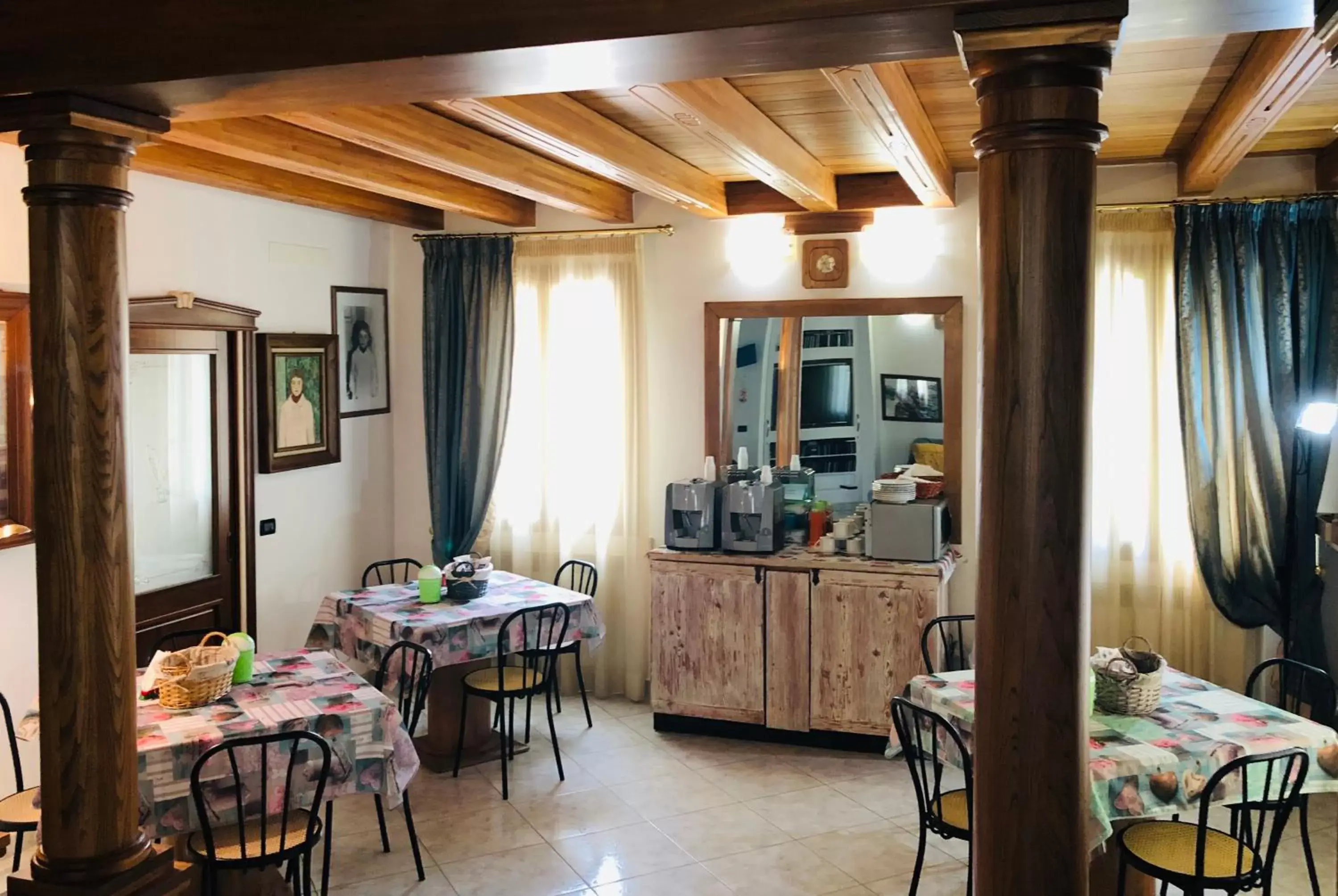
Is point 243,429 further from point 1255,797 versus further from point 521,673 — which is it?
point 1255,797

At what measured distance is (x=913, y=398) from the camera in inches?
217

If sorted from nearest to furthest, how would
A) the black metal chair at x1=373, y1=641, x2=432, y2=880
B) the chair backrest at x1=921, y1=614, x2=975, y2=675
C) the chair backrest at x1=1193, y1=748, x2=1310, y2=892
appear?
the chair backrest at x1=1193, y1=748, x2=1310, y2=892
the black metal chair at x1=373, y1=641, x2=432, y2=880
the chair backrest at x1=921, y1=614, x2=975, y2=675

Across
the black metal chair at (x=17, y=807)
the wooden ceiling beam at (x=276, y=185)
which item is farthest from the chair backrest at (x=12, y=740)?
the wooden ceiling beam at (x=276, y=185)

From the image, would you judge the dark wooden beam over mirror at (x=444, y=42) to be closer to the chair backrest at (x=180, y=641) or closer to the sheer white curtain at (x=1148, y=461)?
the chair backrest at (x=180, y=641)

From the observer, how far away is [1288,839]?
4.24 m

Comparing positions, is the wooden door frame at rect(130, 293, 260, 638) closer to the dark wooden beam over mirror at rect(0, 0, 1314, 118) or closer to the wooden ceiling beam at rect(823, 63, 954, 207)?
the dark wooden beam over mirror at rect(0, 0, 1314, 118)

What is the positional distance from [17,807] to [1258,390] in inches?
192

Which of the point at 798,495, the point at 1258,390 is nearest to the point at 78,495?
the point at 798,495

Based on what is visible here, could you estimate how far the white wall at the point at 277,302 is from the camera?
4.13m

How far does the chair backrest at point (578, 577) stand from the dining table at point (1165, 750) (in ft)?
7.33

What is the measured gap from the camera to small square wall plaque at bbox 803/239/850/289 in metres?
5.59

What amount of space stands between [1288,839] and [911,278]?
2832 millimetres

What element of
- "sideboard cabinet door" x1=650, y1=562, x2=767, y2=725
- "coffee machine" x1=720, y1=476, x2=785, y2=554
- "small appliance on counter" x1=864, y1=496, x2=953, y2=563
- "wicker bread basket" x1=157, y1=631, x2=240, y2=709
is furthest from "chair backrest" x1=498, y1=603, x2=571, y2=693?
"small appliance on counter" x1=864, y1=496, x2=953, y2=563

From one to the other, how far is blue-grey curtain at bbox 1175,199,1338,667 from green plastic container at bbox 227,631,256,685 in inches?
153
